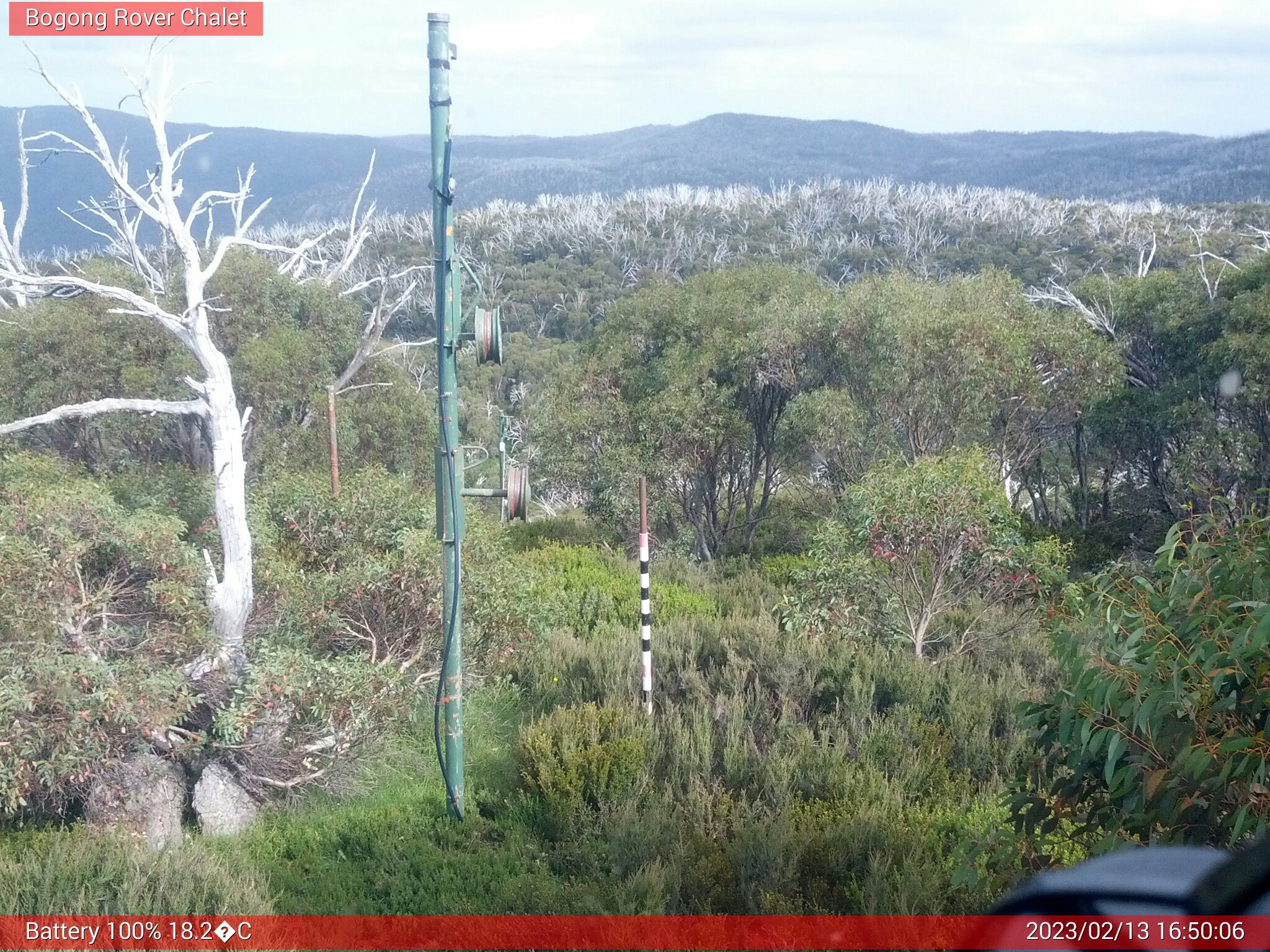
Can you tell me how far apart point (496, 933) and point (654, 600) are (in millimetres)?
8285

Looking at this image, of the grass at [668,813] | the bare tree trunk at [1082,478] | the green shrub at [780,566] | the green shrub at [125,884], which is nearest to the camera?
the green shrub at [125,884]

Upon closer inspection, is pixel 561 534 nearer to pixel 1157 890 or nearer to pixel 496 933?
pixel 496 933

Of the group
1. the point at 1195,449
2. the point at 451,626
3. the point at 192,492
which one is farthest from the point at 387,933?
the point at 1195,449

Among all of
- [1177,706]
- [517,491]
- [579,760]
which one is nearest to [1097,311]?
[579,760]

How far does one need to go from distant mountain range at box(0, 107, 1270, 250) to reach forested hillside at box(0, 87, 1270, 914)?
5297 cm

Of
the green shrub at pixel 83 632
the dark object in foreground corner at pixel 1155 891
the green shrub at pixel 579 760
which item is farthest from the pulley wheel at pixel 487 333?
the dark object in foreground corner at pixel 1155 891

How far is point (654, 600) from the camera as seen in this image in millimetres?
13266

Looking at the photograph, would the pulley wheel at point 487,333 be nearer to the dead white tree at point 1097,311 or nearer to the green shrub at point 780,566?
the green shrub at point 780,566

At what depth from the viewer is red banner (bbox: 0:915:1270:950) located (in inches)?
182

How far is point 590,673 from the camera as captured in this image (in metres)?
9.82

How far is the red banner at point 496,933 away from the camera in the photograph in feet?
15.1

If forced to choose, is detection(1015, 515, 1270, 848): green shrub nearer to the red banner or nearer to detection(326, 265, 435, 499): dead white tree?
the red banner

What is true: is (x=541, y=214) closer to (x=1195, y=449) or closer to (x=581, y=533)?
(x=581, y=533)

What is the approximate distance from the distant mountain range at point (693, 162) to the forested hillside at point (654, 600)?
5297 cm
